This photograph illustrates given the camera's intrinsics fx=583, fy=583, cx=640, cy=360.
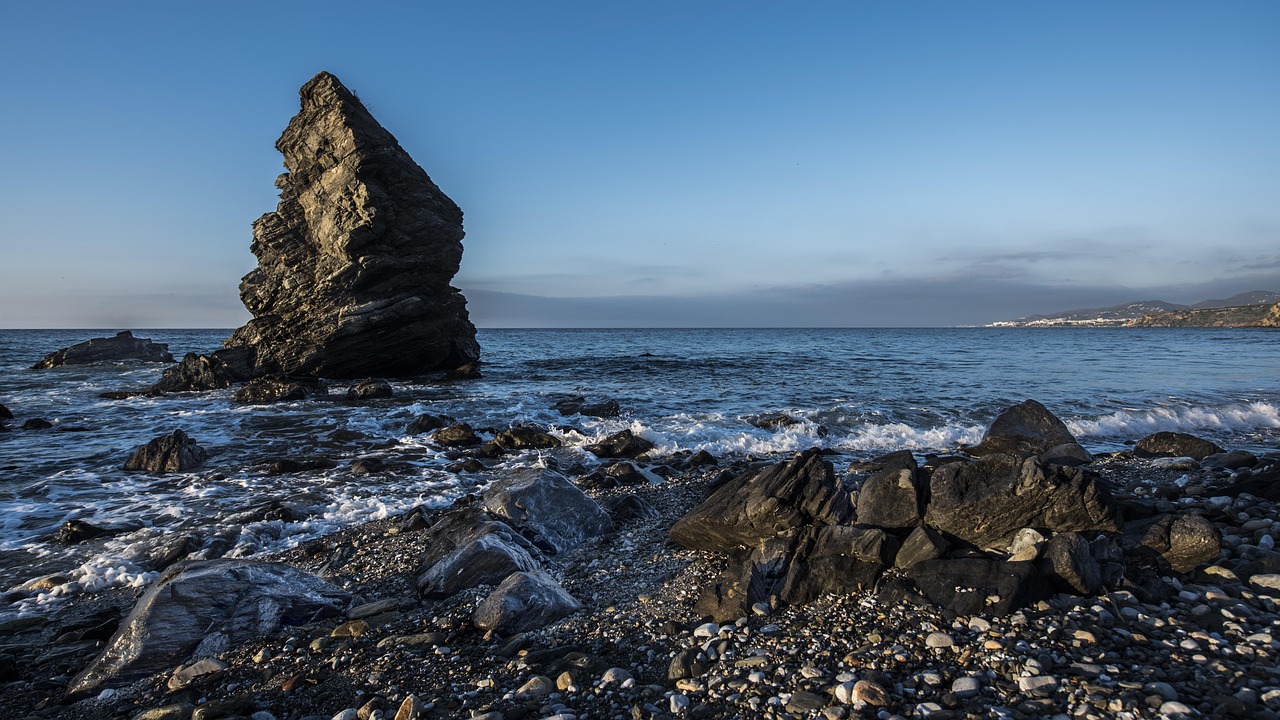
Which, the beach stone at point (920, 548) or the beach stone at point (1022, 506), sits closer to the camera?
the beach stone at point (920, 548)

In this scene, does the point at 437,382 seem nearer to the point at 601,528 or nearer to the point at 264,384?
the point at 264,384

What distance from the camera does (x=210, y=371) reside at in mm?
33125

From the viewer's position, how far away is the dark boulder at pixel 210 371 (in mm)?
32344

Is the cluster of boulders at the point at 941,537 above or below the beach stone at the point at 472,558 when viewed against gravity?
above

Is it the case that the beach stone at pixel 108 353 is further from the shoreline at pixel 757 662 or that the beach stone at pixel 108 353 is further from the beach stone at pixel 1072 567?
the beach stone at pixel 1072 567

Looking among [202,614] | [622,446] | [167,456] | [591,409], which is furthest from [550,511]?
[591,409]

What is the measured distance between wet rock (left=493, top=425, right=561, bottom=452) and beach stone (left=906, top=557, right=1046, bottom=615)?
12577mm

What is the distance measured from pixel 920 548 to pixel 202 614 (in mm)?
7890

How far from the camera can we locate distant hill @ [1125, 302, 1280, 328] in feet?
443

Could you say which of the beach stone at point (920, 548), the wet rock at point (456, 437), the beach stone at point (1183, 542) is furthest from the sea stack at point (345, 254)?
the beach stone at point (1183, 542)

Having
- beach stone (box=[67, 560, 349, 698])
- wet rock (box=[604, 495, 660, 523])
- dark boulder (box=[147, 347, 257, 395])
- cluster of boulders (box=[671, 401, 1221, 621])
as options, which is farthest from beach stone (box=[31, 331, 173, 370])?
cluster of boulders (box=[671, 401, 1221, 621])

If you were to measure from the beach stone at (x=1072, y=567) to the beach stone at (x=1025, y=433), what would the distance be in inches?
369

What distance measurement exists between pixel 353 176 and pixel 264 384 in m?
12.9

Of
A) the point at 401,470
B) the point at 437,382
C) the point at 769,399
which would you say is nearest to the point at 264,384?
the point at 437,382
